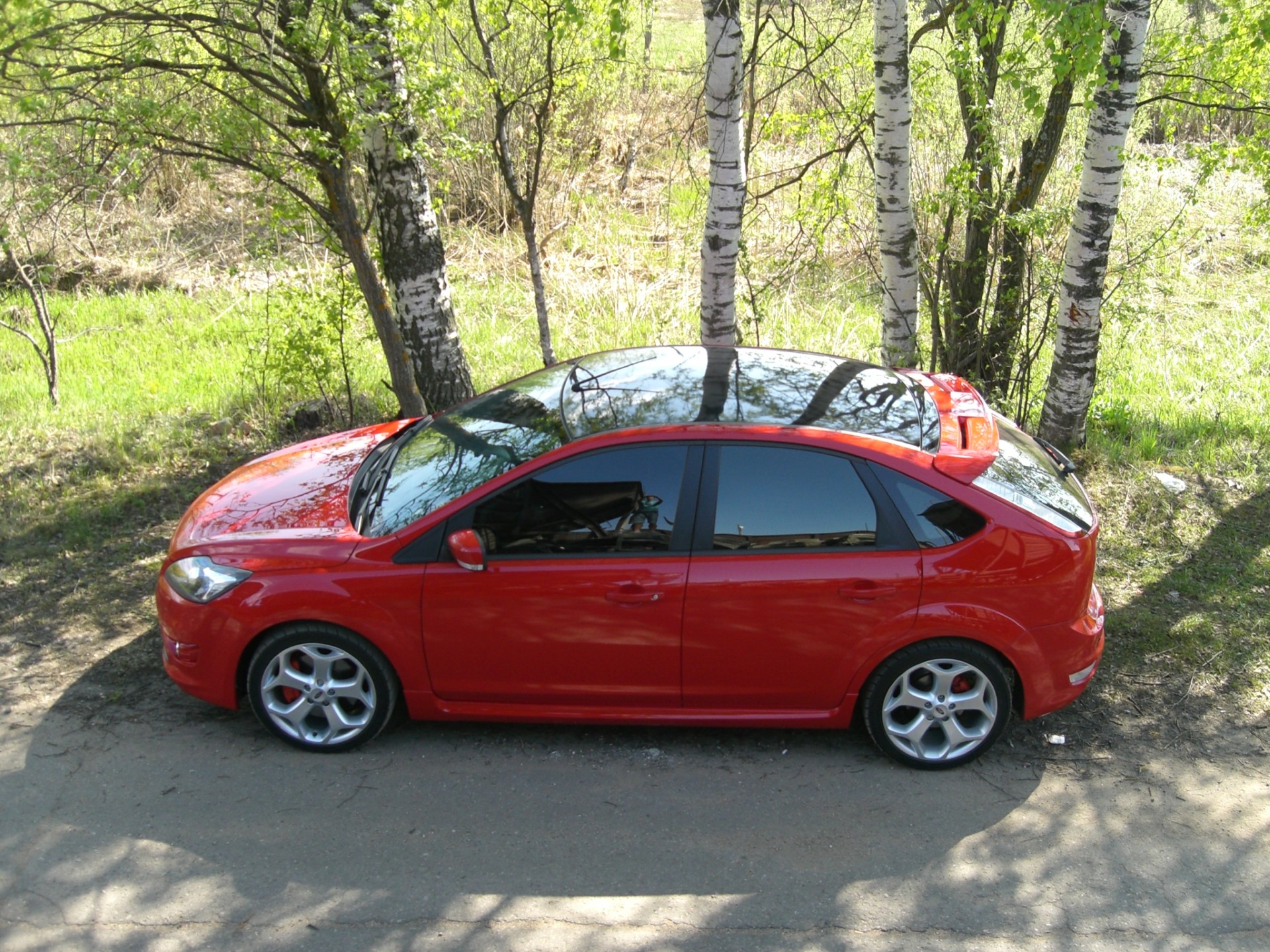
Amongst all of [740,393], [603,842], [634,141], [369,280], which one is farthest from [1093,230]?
[634,141]

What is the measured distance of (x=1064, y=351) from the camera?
7457 mm

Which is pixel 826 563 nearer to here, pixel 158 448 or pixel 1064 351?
pixel 1064 351

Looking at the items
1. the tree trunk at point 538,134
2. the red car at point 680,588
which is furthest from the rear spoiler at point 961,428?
the tree trunk at point 538,134

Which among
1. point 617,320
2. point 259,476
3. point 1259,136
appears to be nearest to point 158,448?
point 259,476

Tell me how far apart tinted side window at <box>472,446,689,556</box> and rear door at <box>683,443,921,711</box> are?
20 centimetres

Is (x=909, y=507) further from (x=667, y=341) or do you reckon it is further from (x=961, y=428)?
(x=667, y=341)

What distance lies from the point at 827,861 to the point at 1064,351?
471 cm

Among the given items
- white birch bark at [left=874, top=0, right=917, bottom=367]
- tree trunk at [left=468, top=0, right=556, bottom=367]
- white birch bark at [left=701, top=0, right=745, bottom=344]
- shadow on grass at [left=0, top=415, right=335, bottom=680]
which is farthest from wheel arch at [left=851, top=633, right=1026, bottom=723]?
shadow on grass at [left=0, top=415, right=335, bottom=680]

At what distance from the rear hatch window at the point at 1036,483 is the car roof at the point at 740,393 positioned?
1.03 ft

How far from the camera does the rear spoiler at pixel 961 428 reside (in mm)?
4469

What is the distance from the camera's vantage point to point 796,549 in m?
4.42

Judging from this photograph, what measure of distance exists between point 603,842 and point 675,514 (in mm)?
1367

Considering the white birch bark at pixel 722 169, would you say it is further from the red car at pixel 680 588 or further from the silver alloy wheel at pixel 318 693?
the silver alloy wheel at pixel 318 693

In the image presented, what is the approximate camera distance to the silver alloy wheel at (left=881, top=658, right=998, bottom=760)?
4.53 meters
